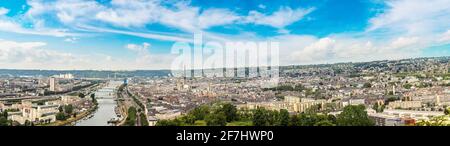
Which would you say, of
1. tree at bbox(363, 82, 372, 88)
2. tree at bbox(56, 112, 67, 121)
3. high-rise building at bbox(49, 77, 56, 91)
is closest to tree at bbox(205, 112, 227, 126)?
tree at bbox(56, 112, 67, 121)

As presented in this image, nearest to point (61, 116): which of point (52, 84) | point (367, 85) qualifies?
point (52, 84)

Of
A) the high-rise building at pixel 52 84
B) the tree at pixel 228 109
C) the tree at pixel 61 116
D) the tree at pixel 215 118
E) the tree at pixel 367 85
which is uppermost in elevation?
the high-rise building at pixel 52 84

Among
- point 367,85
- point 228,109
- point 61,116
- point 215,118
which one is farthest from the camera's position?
point 367,85

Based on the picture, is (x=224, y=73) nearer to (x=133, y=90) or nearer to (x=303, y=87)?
(x=133, y=90)

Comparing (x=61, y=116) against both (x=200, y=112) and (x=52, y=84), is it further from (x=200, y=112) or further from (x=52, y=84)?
(x=200, y=112)

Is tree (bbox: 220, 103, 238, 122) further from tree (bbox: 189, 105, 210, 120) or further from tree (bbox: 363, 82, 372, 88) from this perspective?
tree (bbox: 363, 82, 372, 88)

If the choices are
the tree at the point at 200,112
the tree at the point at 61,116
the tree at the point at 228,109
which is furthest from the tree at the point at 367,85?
the tree at the point at 61,116

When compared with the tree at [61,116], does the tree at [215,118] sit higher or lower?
lower

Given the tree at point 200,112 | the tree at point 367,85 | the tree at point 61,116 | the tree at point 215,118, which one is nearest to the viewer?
the tree at point 61,116

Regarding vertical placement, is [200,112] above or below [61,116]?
below

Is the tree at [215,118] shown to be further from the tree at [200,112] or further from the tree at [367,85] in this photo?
the tree at [367,85]
